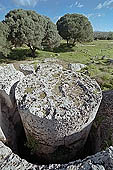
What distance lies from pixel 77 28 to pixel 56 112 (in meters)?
28.9

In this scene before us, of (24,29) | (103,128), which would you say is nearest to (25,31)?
(24,29)

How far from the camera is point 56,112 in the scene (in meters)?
4.60

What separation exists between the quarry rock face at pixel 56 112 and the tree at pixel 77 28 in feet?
86.0

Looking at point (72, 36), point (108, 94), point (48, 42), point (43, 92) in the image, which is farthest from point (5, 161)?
point (72, 36)

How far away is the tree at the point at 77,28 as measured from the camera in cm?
3024

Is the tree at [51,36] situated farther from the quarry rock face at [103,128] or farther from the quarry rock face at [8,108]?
the quarry rock face at [103,128]

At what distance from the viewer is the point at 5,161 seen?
3.71 meters

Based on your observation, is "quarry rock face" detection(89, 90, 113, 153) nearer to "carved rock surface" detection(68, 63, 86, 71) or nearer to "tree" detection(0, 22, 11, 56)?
"carved rock surface" detection(68, 63, 86, 71)

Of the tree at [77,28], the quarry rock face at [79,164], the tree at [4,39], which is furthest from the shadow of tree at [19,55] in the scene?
the quarry rock face at [79,164]

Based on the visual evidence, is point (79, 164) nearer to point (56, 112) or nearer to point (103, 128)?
point (56, 112)

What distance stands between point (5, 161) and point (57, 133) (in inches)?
64.9

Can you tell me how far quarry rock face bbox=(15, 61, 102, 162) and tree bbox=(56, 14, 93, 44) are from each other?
86.0 ft

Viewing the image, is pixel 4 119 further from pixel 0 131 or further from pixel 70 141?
pixel 70 141

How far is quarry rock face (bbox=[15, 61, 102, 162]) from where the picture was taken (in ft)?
15.0
